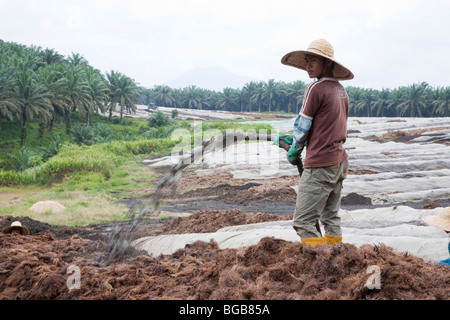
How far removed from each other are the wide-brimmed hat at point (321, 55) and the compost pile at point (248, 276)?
130 centimetres

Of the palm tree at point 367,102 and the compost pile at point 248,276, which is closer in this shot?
the compost pile at point 248,276

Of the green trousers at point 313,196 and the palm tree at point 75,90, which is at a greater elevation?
the palm tree at point 75,90

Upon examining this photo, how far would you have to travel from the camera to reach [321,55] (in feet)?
9.71

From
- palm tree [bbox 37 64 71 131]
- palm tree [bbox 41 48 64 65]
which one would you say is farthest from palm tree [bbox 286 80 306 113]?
palm tree [bbox 37 64 71 131]

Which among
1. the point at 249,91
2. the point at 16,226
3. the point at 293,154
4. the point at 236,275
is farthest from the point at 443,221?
the point at 249,91

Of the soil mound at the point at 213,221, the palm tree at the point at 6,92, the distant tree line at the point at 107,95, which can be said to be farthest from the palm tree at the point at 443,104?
the soil mound at the point at 213,221

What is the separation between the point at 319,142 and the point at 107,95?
134 ft

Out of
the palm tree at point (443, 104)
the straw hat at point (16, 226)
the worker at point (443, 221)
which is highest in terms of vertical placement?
the palm tree at point (443, 104)

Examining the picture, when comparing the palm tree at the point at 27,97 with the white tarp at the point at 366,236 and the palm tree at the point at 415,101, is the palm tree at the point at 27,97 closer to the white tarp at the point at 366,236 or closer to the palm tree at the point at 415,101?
the white tarp at the point at 366,236

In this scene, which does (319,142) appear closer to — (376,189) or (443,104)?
(376,189)

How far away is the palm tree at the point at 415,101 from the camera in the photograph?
45500 mm
